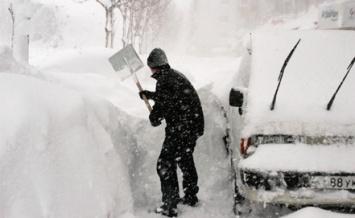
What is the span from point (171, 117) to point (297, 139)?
153 centimetres

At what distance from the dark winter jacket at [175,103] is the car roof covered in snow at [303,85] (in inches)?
29.0

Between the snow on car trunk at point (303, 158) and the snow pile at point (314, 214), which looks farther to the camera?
the snow on car trunk at point (303, 158)

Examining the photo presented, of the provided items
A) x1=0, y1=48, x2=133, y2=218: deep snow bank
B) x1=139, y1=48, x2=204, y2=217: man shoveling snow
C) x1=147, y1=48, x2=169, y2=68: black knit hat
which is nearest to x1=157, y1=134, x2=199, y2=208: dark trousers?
x1=139, y1=48, x2=204, y2=217: man shoveling snow

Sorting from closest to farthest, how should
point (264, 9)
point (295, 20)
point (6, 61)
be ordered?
point (6, 61)
point (295, 20)
point (264, 9)

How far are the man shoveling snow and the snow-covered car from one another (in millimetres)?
616

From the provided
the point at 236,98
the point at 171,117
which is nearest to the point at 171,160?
the point at 171,117

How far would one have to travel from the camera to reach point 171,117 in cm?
546

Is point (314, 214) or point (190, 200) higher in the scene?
point (314, 214)

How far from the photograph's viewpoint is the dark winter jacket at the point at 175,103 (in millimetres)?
5395

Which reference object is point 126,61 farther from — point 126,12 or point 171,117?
point 126,12

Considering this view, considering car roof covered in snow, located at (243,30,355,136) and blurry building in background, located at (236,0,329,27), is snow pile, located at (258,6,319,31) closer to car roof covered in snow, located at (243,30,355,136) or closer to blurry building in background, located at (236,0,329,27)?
blurry building in background, located at (236,0,329,27)

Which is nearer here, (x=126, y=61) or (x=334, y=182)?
(x=334, y=182)

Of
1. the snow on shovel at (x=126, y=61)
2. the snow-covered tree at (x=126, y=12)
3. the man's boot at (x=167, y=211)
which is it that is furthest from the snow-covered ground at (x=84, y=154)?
the snow-covered tree at (x=126, y=12)

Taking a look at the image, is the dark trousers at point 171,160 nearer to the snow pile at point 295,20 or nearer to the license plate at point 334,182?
the license plate at point 334,182
